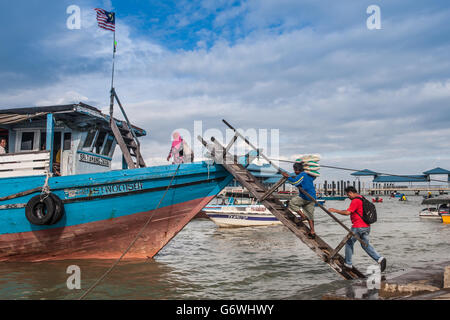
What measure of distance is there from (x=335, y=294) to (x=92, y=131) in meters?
8.43

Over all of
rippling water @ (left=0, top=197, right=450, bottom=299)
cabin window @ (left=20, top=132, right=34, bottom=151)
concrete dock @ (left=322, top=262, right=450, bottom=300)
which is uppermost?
cabin window @ (left=20, top=132, right=34, bottom=151)

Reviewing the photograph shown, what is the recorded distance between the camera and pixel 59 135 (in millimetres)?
10469

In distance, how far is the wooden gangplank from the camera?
6727 millimetres

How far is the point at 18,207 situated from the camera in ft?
28.9

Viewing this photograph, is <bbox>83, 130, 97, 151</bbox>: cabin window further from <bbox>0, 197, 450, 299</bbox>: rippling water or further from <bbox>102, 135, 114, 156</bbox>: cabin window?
<bbox>0, 197, 450, 299</bbox>: rippling water

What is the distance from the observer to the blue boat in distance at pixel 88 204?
870 centimetres

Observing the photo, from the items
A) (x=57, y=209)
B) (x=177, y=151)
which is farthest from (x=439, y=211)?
(x=57, y=209)

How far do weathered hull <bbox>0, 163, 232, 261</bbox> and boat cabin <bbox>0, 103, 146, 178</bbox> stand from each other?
139 cm

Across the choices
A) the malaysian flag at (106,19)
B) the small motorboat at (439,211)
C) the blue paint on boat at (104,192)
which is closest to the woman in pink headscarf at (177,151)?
the blue paint on boat at (104,192)

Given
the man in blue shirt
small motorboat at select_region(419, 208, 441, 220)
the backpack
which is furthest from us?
small motorboat at select_region(419, 208, 441, 220)

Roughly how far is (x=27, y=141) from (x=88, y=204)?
3559mm

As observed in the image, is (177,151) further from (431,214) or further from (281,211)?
(431,214)

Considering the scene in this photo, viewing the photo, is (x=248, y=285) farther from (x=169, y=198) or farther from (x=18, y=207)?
(x=18, y=207)

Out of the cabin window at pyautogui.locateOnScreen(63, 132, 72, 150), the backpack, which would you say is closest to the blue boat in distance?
the cabin window at pyautogui.locateOnScreen(63, 132, 72, 150)
